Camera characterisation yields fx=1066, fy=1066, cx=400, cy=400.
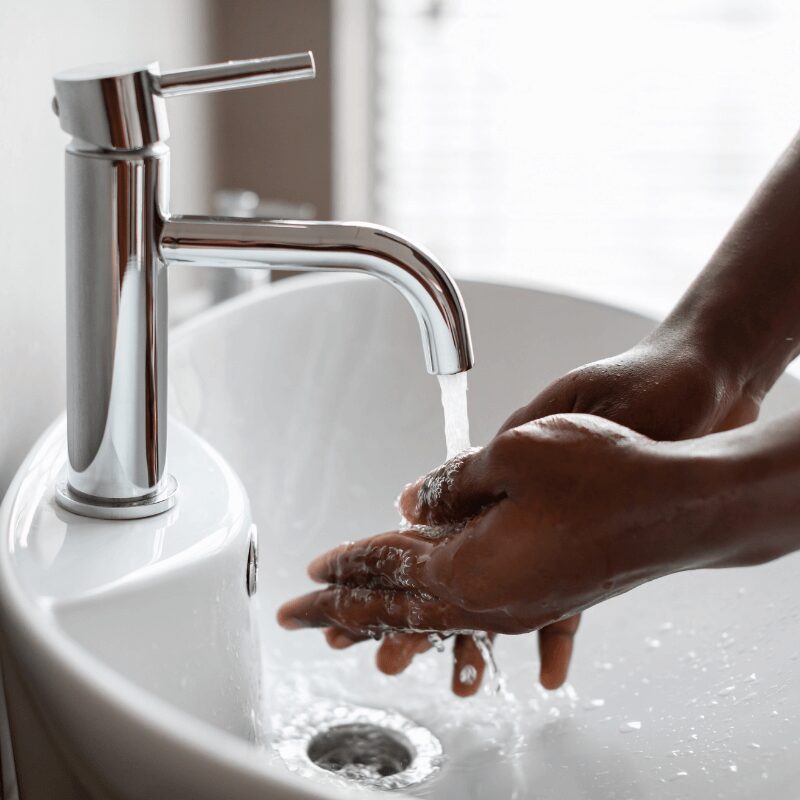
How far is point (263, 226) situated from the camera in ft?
1.61

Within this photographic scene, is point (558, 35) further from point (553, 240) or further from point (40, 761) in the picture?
point (40, 761)

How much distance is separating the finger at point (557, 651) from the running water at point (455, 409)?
0.13m

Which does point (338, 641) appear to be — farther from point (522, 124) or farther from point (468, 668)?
point (522, 124)

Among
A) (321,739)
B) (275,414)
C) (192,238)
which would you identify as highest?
(192,238)

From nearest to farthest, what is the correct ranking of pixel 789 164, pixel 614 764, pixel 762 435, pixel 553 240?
pixel 762 435 < pixel 614 764 < pixel 789 164 < pixel 553 240

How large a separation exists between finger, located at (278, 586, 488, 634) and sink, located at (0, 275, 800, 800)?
0.03 m

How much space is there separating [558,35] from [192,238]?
1.10m

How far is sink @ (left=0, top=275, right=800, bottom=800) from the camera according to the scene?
412 millimetres

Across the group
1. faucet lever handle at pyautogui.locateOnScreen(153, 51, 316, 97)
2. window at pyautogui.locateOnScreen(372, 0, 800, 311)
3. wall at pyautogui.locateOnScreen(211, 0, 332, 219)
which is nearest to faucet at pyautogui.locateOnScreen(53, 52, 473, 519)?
faucet lever handle at pyautogui.locateOnScreen(153, 51, 316, 97)

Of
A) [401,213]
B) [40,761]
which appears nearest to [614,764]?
[40,761]

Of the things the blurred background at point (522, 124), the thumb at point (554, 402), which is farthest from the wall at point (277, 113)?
the thumb at point (554, 402)

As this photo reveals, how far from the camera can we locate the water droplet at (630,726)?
Answer: 57 centimetres

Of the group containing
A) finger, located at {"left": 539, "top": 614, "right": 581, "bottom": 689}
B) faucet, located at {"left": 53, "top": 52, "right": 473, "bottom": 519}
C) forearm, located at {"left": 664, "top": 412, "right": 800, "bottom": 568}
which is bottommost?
finger, located at {"left": 539, "top": 614, "right": 581, "bottom": 689}

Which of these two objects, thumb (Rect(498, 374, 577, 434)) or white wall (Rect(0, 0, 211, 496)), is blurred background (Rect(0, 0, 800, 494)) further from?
thumb (Rect(498, 374, 577, 434))
